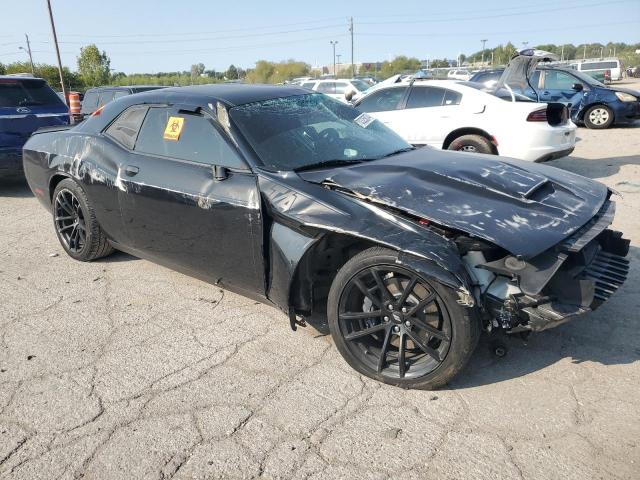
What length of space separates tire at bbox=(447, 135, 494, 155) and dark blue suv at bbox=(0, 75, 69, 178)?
617cm

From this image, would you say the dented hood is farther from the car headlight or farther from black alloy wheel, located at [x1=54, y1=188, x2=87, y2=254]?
the car headlight

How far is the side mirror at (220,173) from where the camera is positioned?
332 centimetres

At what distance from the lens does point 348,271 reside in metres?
2.84

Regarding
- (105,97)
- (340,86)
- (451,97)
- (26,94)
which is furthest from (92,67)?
(451,97)

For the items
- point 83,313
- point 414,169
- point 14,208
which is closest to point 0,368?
point 83,313

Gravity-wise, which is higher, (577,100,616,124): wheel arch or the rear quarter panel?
the rear quarter panel

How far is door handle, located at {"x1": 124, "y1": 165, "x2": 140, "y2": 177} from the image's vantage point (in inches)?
152

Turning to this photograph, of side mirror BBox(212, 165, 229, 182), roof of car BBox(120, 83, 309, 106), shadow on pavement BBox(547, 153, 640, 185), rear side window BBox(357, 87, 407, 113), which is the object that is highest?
roof of car BBox(120, 83, 309, 106)

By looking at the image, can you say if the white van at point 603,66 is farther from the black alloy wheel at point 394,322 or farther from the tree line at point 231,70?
the black alloy wheel at point 394,322

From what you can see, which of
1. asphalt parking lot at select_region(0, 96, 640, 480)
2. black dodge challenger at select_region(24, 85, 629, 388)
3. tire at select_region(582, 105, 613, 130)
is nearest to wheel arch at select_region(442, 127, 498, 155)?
asphalt parking lot at select_region(0, 96, 640, 480)

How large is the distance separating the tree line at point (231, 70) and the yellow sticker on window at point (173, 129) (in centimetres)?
1636

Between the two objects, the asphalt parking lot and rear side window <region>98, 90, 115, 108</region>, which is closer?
the asphalt parking lot

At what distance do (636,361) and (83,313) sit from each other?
3690 mm

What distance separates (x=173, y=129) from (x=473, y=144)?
198 inches
